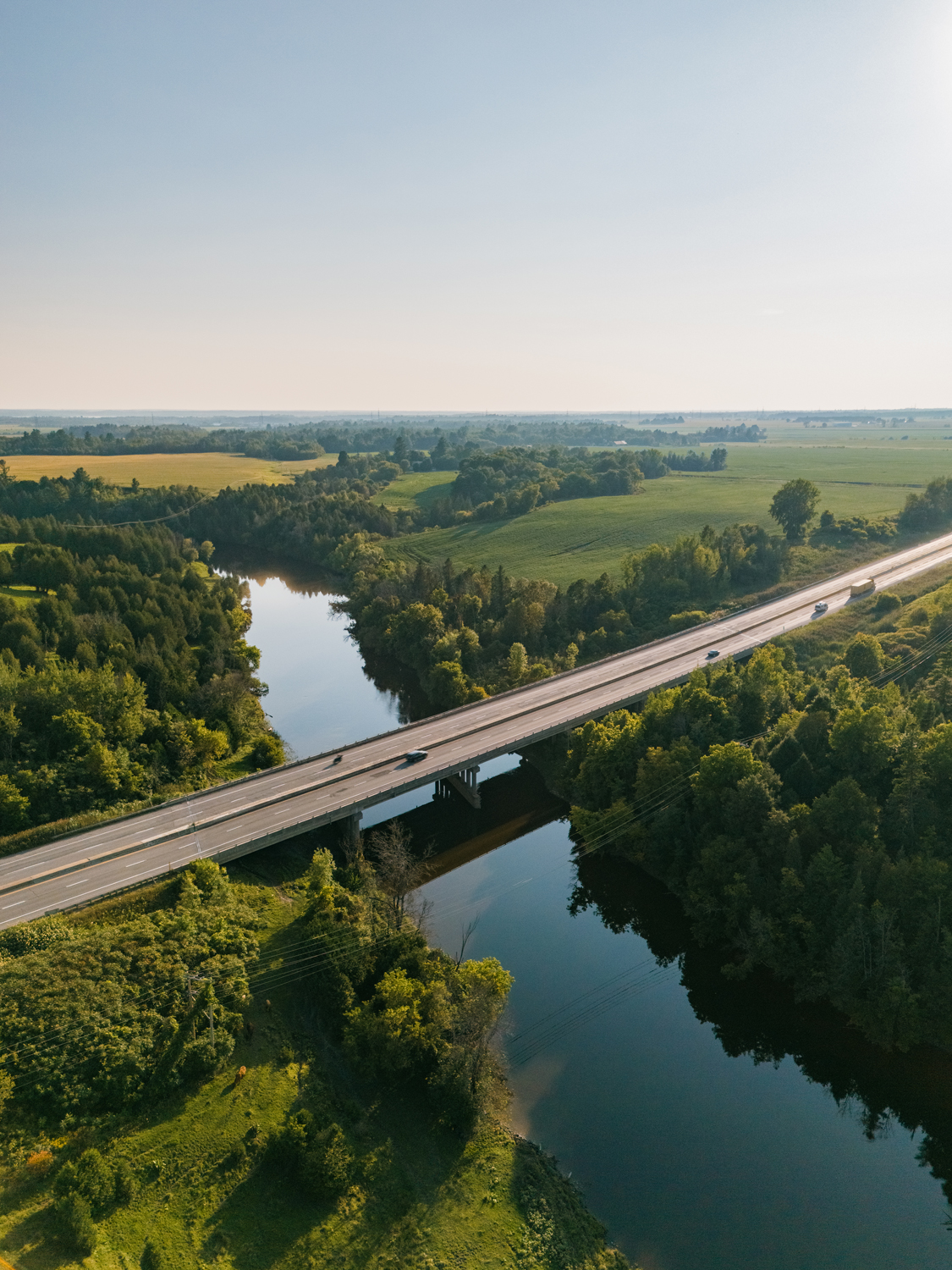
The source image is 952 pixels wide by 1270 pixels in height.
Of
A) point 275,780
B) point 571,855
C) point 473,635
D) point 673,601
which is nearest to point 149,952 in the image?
Result: point 275,780

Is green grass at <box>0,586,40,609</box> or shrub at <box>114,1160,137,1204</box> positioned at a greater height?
green grass at <box>0,586,40,609</box>

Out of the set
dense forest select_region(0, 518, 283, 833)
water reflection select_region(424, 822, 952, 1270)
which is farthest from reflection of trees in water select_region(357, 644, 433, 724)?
water reflection select_region(424, 822, 952, 1270)

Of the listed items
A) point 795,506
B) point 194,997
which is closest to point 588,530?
point 795,506

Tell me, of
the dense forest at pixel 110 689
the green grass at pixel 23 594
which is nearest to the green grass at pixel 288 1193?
the dense forest at pixel 110 689

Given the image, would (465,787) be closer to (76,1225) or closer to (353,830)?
(353,830)

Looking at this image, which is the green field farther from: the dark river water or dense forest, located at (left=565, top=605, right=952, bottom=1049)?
the dark river water

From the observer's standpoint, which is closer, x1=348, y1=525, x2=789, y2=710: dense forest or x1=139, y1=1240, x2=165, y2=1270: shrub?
x1=139, y1=1240, x2=165, y2=1270: shrub

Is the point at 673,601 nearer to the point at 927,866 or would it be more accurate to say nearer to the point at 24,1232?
the point at 927,866
